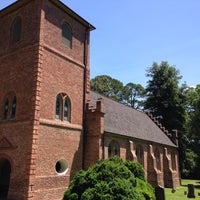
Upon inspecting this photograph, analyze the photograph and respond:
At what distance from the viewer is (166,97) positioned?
168ft

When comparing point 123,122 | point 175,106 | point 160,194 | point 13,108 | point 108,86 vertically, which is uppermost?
point 108,86

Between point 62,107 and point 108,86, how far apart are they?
50.9m

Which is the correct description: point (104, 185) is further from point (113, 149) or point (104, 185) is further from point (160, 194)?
point (113, 149)

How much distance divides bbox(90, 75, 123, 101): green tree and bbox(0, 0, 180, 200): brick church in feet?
136

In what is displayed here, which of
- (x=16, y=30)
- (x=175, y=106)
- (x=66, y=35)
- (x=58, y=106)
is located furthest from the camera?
(x=175, y=106)

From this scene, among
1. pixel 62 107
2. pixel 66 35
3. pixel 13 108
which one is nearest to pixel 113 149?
pixel 62 107

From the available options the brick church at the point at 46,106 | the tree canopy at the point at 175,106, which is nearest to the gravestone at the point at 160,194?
the brick church at the point at 46,106

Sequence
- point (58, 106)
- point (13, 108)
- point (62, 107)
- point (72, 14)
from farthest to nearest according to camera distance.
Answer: point (72, 14) → point (62, 107) → point (58, 106) → point (13, 108)

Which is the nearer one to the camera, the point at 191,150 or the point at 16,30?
the point at 16,30

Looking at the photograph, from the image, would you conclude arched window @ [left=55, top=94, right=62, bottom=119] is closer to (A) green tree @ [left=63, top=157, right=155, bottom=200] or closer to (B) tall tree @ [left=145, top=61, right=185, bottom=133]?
(A) green tree @ [left=63, top=157, right=155, bottom=200]

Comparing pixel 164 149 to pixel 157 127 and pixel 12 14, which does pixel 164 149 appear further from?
pixel 12 14

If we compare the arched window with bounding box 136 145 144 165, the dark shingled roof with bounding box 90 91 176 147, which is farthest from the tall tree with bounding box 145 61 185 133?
the arched window with bounding box 136 145 144 165

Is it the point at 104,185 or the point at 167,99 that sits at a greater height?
the point at 167,99

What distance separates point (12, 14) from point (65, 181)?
50.0ft
